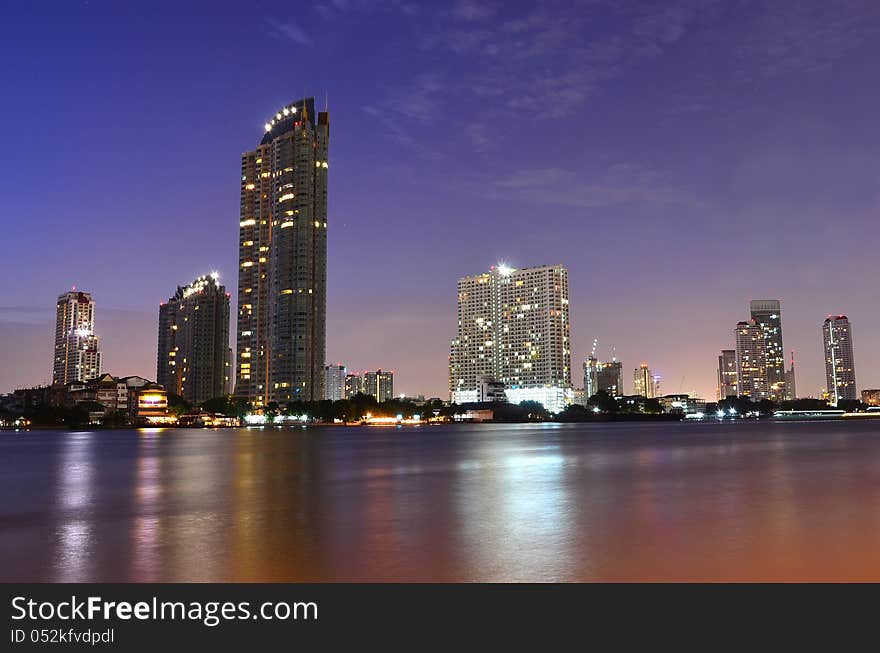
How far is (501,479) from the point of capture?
3972 centimetres

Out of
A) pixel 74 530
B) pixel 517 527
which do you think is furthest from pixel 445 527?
pixel 74 530

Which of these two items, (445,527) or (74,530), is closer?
(445,527)

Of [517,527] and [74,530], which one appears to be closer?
[517,527]

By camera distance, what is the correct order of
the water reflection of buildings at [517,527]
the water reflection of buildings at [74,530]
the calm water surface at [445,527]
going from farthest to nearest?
1. the water reflection of buildings at [74,530]
2. the calm water surface at [445,527]
3. the water reflection of buildings at [517,527]

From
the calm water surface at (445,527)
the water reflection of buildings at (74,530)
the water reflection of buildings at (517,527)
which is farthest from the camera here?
the water reflection of buildings at (74,530)

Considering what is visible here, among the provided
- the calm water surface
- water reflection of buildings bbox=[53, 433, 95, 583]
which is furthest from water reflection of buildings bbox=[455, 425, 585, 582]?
water reflection of buildings bbox=[53, 433, 95, 583]

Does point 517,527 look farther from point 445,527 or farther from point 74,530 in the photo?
point 74,530

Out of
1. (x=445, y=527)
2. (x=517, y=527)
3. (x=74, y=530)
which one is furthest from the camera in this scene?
(x=74, y=530)

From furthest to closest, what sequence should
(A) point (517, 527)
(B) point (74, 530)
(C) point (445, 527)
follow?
(B) point (74, 530) → (C) point (445, 527) → (A) point (517, 527)

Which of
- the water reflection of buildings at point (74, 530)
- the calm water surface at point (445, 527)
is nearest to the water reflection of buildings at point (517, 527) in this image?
the calm water surface at point (445, 527)

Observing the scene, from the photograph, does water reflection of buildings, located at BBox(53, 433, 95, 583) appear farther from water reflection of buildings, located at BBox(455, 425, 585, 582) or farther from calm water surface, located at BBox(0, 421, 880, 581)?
water reflection of buildings, located at BBox(455, 425, 585, 582)

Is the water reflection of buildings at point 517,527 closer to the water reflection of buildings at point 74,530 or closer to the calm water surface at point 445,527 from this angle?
the calm water surface at point 445,527
